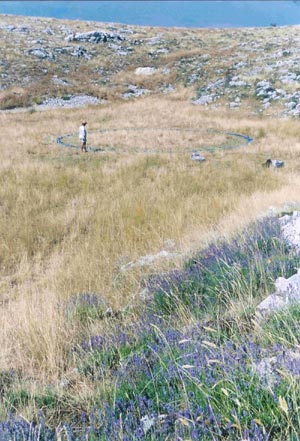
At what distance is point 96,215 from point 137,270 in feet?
11.1

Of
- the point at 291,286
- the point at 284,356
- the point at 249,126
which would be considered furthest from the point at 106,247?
the point at 249,126

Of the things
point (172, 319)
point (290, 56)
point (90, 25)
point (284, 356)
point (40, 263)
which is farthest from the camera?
point (90, 25)

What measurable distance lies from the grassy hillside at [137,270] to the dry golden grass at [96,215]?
1.3 inches

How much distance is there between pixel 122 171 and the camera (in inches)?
507

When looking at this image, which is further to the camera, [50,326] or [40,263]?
[40,263]

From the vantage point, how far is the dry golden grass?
4.00 meters

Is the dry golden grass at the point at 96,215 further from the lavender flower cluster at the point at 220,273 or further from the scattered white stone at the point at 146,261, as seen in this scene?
the lavender flower cluster at the point at 220,273

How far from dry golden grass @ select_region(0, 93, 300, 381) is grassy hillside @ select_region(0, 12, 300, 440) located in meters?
0.03

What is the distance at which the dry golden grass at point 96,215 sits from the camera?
4.00 metres

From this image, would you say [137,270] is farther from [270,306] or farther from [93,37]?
[93,37]

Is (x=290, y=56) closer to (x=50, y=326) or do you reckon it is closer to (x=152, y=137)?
(x=152, y=137)

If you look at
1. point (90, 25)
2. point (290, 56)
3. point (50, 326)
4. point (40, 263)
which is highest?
point (90, 25)

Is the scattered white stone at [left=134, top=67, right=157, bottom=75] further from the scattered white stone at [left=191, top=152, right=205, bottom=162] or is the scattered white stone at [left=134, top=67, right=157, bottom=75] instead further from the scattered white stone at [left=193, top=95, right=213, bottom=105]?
the scattered white stone at [left=191, top=152, right=205, bottom=162]

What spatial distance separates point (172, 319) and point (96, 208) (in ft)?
19.7
